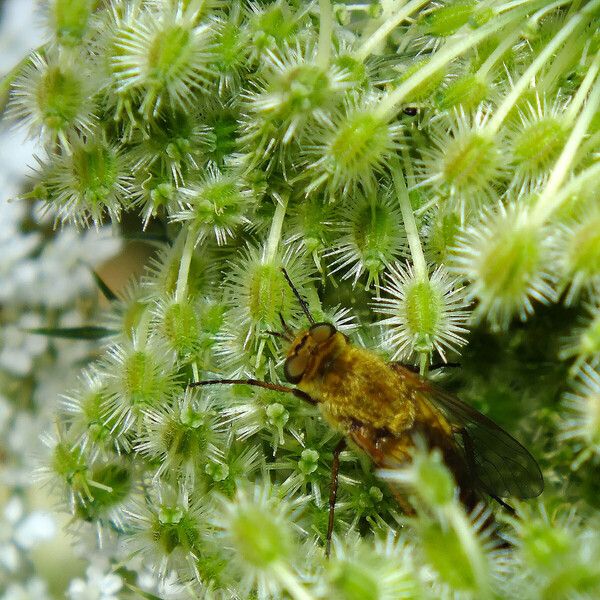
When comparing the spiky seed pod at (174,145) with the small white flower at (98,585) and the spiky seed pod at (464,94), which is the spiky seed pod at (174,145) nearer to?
the spiky seed pod at (464,94)

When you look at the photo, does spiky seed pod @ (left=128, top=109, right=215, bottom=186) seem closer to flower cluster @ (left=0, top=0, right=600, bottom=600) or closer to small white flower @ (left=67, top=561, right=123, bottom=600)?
flower cluster @ (left=0, top=0, right=600, bottom=600)

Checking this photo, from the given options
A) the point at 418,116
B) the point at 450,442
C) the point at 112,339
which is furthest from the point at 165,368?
the point at 418,116

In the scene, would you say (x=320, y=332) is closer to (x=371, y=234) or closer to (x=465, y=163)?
(x=371, y=234)

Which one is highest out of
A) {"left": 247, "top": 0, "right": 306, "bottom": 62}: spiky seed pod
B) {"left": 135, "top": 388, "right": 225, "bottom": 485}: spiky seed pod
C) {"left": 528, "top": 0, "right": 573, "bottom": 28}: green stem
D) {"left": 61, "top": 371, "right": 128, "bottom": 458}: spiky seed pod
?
{"left": 528, "top": 0, "right": 573, "bottom": 28}: green stem

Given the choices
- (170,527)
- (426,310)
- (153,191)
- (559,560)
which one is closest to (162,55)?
(153,191)

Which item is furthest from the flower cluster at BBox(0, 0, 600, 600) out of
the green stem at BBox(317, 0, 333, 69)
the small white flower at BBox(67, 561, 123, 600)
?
the small white flower at BBox(67, 561, 123, 600)

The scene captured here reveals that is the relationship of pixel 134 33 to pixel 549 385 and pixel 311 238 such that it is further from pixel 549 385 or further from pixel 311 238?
pixel 549 385
